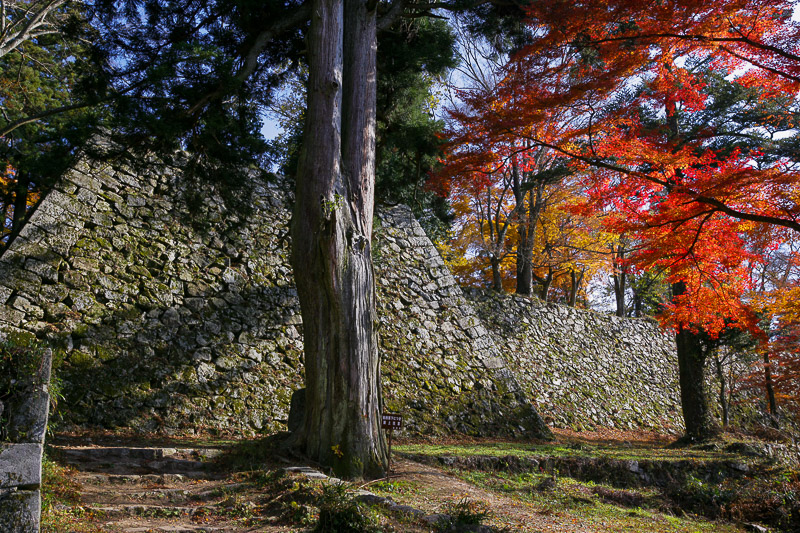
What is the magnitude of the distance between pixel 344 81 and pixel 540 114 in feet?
9.86

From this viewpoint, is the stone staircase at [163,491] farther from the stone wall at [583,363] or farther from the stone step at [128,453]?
the stone wall at [583,363]

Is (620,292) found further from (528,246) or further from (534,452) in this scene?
(534,452)

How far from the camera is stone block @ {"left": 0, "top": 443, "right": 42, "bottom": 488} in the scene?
7.55 feet

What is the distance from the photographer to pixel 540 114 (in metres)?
7.11

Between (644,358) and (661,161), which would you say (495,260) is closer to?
(644,358)

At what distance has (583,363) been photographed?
13.5 meters

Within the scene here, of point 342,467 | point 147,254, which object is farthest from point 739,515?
point 147,254

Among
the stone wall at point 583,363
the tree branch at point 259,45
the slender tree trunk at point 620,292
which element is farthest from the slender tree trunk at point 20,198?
the slender tree trunk at point 620,292

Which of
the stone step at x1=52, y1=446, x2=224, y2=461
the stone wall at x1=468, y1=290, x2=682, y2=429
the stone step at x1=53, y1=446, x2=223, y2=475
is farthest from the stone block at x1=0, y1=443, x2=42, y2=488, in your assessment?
the stone wall at x1=468, y1=290, x2=682, y2=429

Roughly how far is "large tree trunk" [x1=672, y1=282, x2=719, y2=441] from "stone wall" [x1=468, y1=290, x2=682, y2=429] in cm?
237

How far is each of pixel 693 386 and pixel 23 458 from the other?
1129 centimetres

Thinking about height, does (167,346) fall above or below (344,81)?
below

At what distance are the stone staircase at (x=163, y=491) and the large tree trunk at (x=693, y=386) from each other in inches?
372

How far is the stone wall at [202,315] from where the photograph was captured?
6367 mm
